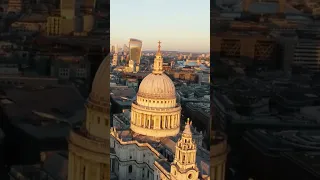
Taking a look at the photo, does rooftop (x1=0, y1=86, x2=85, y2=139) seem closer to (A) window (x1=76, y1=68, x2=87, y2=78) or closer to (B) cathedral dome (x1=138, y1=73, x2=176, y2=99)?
(A) window (x1=76, y1=68, x2=87, y2=78)

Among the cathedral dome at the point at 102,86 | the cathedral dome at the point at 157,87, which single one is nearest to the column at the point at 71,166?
the cathedral dome at the point at 102,86

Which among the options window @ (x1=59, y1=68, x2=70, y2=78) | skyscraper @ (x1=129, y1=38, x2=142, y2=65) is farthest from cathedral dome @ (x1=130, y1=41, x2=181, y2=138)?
window @ (x1=59, y1=68, x2=70, y2=78)

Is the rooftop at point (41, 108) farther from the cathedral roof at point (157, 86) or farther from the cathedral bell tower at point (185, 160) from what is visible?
the cathedral roof at point (157, 86)

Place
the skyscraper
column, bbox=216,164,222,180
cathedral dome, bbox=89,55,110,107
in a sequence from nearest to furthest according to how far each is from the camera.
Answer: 1. cathedral dome, bbox=89,55,110,107
2. column, bbox=216,164,222,180
3. the skyscraper

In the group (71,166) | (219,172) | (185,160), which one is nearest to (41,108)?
(71,166)

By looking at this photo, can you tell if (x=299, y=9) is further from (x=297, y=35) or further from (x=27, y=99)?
(x=27, y=99)
